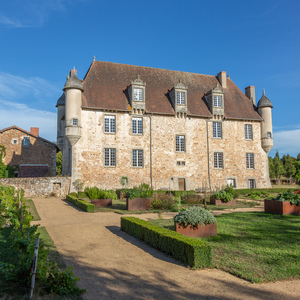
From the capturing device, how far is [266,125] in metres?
32.0

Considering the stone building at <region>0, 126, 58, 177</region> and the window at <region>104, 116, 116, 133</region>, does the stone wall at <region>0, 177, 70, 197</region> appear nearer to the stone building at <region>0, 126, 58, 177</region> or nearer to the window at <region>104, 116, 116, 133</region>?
the stone building at <region>0, 126, 58, 177</region>

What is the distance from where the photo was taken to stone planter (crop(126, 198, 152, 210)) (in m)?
16.3

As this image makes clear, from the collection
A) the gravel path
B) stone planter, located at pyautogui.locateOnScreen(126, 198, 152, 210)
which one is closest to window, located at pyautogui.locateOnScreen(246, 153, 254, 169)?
stone planter, located at pyautogui.locateOnScreen(126, 198, 152, 210)

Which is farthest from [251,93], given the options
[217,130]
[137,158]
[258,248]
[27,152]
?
[258,248]

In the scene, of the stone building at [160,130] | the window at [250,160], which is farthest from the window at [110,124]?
the window at [250,160]

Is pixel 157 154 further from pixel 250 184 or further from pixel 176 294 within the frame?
pixel 176 294

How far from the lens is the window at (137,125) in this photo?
92.5 feet

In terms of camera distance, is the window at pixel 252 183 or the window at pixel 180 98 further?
the window at pixel 252 183

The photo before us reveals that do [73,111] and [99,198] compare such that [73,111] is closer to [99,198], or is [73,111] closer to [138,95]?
[138,95]

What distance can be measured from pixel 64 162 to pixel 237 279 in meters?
25.4

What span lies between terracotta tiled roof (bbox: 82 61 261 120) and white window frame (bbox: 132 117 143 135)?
1217mm

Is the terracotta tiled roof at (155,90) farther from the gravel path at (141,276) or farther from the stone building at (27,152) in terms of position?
the gravel path at (141,276)

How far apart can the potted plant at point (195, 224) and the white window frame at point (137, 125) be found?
63.5 feet

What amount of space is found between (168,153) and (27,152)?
14.7 metres
